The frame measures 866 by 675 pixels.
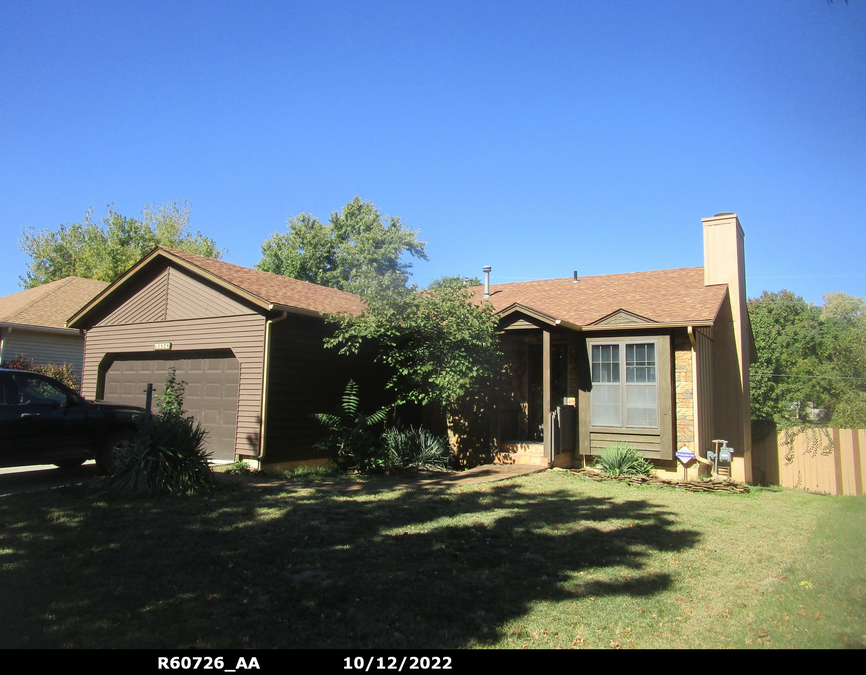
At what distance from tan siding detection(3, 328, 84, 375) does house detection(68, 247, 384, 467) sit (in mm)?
7649

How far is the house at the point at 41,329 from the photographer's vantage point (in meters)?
19.4

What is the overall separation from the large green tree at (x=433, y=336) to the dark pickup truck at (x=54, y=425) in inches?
162

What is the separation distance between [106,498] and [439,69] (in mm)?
10716

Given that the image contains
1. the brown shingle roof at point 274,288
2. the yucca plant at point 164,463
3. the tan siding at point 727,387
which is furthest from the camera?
the tan siding at point 727,387

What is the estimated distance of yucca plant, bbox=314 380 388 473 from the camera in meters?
11.1

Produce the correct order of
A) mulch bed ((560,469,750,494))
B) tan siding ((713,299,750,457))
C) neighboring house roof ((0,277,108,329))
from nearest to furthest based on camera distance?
mulch bed ((560,469,750,494)) → tan siding ((713,299,750,457)) → neighboring house roof ((0,277,108,329))

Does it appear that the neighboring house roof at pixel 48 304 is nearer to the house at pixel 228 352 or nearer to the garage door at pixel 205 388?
the house at pixel 228 352

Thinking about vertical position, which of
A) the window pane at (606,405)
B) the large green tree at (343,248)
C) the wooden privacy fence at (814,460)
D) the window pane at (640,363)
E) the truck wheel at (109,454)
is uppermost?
the large green tree at (343,248)

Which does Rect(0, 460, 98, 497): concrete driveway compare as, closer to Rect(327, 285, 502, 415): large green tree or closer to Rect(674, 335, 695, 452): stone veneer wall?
Rect(327, 285, 502, 415): large green tree

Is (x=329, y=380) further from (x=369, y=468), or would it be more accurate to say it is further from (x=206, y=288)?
(x=206, y=288)

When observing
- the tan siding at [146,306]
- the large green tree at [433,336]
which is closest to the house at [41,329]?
the tan siding at [146,306]

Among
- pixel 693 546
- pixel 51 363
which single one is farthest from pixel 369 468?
pixel 51 363

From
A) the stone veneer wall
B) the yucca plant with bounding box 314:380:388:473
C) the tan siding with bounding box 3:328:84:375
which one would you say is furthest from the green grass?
the tan siding with bounding box 3:328:84:375

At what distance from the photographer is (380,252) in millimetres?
34156
